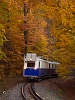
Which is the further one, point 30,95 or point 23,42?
point 23,42

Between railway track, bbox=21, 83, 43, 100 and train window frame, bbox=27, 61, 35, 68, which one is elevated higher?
train window frame, bbox=27, 61, 35, 68

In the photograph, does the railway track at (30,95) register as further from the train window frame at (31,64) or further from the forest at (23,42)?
the train window frame at (31,64)

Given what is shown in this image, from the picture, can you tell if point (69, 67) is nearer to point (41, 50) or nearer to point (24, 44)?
point (24, 44)

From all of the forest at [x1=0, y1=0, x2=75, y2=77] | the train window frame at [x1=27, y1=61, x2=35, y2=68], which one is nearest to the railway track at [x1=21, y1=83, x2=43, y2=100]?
the forest at [x1=0, y1=0, x2=75, y2=77]

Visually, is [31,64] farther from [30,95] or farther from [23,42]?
[30,95]

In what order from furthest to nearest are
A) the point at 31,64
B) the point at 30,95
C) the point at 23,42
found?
the point at 23,42, the point at 31,64, the point at 30,95

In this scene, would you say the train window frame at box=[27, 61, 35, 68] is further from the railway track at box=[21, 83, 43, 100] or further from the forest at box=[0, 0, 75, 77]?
the railway track at box=[21, 83, 43, 100]

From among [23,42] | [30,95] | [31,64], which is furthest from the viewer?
[23,42]

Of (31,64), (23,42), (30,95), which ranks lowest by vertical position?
(30,95)

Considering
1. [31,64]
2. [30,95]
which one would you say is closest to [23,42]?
[31,64]

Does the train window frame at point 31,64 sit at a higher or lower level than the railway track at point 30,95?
higher

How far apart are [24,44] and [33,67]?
594 cm

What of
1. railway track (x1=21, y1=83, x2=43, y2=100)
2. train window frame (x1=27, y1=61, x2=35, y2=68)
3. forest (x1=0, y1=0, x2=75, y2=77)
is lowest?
railway track (x1=21, y1=83, x2=43, y2=100)

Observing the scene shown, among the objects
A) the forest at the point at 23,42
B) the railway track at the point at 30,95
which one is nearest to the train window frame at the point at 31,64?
the forest at the point at 23,42
